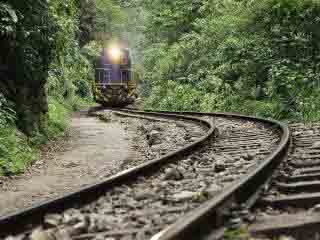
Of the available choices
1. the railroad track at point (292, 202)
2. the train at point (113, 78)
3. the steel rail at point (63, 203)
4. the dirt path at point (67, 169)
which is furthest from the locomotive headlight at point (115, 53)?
the railroad track at point (292, 202)

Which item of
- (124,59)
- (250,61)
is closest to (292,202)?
(250,61)

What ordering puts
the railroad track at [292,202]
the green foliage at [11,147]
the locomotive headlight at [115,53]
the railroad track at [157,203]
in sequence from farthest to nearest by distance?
the locomotive headlight at [115,53]
the green foliage at [11,147]
the railroad track at [157,203]
the railroad track at [292,202]

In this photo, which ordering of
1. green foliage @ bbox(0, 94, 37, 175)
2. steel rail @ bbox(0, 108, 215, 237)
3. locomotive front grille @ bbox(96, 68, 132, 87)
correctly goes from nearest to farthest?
steel rail @ bbox(0, 108, 215, 237) < green foliage @ bbox(0, 94, 37, 175) < locomotive front grille @ bbox(96, 68, 132, 87)

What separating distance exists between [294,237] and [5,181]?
4.73 metres

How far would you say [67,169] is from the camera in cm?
769

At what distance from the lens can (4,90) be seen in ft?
32.3

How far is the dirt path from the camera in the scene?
18.5 ft

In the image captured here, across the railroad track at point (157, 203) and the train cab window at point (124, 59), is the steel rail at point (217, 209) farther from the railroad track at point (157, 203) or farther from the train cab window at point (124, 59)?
the train cab window at point (124, 59)

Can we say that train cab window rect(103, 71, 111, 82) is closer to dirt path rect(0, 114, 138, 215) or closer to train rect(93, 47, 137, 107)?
train rect(93, 47, 137, 107)

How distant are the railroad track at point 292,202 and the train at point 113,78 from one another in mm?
22497

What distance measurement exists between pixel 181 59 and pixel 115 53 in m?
3.71

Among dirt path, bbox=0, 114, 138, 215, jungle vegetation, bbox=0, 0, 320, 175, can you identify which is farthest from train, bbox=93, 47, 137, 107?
dirt path, bbox=0, 114, 138, 215

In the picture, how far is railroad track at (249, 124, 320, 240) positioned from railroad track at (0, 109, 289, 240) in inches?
5.3

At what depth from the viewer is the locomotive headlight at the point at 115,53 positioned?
2765cm
